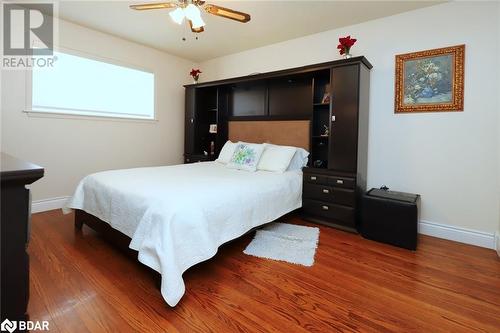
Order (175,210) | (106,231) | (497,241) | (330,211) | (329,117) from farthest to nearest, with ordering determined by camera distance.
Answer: (329,117) → (330,211) → (497,241) → (106,231) → (175,210)

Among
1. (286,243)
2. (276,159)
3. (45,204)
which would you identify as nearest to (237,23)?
(276,159)

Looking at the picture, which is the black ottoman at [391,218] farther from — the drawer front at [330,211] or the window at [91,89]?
the window at [91,89]

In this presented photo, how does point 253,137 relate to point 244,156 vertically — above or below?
above

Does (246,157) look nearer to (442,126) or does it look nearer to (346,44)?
(346,44)

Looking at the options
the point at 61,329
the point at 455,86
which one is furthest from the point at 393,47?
the point at 61,329

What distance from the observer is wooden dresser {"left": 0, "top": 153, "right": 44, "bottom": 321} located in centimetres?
81

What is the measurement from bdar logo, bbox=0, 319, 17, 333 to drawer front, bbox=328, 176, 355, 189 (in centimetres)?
275

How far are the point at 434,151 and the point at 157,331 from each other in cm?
309

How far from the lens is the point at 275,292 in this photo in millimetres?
1764

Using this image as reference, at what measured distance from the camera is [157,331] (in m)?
1.39

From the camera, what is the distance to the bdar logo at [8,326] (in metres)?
0.82

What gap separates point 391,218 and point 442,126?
1.17 metres

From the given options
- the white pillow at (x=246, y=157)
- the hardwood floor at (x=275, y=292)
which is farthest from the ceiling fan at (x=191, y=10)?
the hardwood floor at (x=275, y=292)

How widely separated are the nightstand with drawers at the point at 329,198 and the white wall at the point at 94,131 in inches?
108
